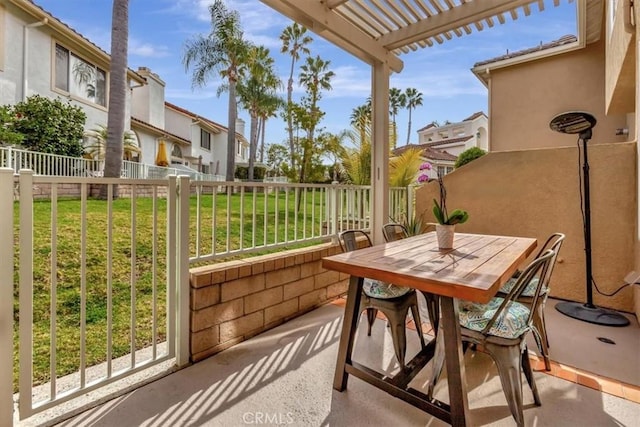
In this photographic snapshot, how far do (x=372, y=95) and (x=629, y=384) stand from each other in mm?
3445

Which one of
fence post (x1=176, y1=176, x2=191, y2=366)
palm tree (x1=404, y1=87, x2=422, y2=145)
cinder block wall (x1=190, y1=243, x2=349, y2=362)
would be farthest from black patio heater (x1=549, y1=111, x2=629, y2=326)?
palm tree (x1=404, y1=87, x2=422, y2=145)

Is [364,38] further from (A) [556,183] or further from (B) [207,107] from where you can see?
(B) [207,107]

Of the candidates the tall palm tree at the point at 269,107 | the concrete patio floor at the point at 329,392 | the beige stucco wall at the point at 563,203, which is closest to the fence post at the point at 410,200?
the beige stucco wall at the point at 563,203

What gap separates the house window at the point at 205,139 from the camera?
1866 cm

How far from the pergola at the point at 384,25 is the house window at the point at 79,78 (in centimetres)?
921

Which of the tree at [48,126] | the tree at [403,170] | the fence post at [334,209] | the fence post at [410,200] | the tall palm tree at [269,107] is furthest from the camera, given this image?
the tall palm tree at [269,107]

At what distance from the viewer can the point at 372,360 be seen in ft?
7.62

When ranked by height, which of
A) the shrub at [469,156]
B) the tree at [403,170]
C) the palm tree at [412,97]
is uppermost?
the palm tree at [412,97]

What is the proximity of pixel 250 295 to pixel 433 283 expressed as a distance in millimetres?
1634

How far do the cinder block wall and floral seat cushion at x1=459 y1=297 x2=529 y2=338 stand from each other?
62.1 inches

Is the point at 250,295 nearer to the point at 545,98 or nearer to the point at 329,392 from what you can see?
the point at 329,392

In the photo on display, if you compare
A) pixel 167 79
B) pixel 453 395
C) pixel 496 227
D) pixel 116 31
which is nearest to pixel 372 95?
pixel 496 227

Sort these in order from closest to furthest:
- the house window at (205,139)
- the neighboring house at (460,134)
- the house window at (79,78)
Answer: the house window at (79,78)
the neighboring house at (460,134)
the house window at (205,139)

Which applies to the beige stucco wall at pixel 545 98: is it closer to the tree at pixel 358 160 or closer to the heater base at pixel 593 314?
the tree at pixel 358 160
